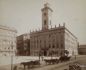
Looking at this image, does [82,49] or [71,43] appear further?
[71,43]

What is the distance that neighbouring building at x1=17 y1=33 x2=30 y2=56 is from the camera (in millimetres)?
4336

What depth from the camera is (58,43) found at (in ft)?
14.4

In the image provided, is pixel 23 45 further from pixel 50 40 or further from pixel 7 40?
pixel 50 40

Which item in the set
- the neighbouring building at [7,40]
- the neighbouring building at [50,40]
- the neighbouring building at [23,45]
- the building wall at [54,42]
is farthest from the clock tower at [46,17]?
the neighbouring building at [7,40]

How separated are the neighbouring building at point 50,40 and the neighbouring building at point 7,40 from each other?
18.7 inches

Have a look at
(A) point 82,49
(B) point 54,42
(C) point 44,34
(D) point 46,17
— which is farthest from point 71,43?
(D) point 46,17

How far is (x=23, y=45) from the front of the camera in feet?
14.3

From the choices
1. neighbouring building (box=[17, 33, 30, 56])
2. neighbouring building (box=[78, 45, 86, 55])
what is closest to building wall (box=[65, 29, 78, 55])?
neighbouring building (box=[78, 45, 86, 55])

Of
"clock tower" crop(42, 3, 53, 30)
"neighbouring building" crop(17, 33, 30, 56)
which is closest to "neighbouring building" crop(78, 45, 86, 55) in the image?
"clock tower" crop(42, 3, 53, 30)

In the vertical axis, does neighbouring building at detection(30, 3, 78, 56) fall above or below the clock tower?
below

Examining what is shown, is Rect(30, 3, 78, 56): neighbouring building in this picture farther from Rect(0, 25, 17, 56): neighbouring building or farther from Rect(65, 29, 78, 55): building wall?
Rect(0, 25, 17, 56): neighbouring building

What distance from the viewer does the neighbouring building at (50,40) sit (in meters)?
4.36

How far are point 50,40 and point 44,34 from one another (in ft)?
0.75

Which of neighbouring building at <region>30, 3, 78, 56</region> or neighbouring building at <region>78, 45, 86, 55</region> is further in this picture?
neighbouring building at <region>30, 3, 78, 56</region>
